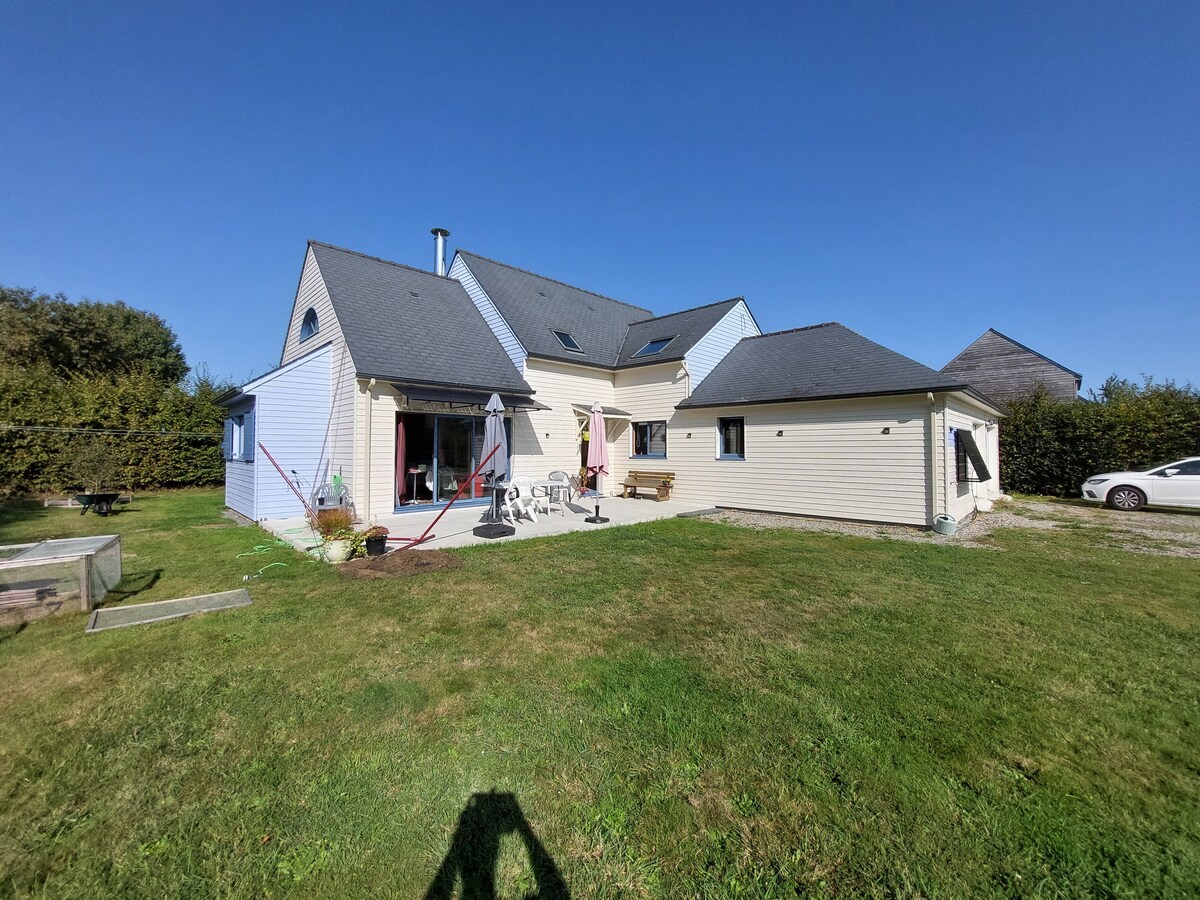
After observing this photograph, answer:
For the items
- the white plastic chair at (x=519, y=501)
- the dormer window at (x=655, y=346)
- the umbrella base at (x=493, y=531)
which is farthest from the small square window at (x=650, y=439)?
the umbrella base at (x=493, y=531)

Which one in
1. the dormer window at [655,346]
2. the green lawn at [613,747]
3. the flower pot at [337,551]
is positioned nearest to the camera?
the green lawn at [613,747]

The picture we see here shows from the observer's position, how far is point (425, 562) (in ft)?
22.6

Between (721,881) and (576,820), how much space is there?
71cm

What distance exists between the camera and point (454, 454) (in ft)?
41.5

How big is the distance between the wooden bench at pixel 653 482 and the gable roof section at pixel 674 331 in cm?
387

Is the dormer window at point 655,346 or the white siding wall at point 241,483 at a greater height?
the dormer window at point 655,346

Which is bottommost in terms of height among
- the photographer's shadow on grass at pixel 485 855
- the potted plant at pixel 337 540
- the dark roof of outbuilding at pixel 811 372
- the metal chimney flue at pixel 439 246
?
the photographer's shadow on grass at pixel 485 855

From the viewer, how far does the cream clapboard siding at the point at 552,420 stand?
548 inches

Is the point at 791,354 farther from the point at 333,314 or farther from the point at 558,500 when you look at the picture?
the point at 333,314

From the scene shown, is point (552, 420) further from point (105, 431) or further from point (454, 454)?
point (105, 431)

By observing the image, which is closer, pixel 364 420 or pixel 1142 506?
pixel 364 420

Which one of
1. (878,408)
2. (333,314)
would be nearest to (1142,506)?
(878,408)

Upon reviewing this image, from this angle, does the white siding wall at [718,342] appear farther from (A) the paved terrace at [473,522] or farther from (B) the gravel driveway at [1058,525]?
(B) the gravel driveway at [1058,525]

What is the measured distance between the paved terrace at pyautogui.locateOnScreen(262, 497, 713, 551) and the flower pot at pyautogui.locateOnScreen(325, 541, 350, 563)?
109 centimetres
